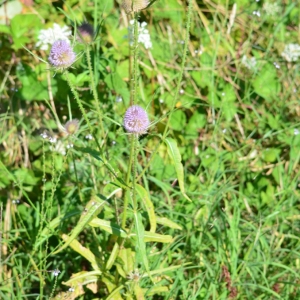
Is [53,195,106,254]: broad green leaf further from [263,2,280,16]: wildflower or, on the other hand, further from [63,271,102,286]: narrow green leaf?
[263,2,280,16]: wildflower

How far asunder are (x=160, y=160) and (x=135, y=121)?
0.94 m

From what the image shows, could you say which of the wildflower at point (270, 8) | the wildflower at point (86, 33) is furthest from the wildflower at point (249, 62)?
the wildflower at point (86, 33)

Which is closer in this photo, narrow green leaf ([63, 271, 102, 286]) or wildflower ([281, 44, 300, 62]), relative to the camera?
narrow green leaf ([63, 271, 102, 286])

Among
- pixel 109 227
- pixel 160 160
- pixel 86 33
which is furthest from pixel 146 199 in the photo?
pixel 160 160

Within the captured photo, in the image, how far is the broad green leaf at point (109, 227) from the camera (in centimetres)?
171

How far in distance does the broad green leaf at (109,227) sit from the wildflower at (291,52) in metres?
1.48

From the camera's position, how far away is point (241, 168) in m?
2.43

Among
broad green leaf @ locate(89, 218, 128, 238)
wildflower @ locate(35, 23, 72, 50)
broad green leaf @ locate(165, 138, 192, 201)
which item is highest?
wildflower @ locate(35, 23, 72, 50)

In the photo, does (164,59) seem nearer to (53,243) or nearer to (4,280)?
(53,243)

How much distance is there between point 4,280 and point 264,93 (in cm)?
155

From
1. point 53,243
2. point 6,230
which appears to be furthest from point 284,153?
point 6,230

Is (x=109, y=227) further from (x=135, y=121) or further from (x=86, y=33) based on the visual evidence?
(x=86, y=33)

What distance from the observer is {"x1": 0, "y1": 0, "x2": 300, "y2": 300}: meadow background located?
6.25 feet

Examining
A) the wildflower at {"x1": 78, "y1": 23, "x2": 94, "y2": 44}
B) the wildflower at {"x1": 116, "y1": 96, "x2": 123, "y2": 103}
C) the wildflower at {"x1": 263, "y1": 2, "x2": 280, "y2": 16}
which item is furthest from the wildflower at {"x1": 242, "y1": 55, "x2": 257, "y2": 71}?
the wildflower at {"x1": 78, "y1": 23, "x2": 94, "y2": 44}
